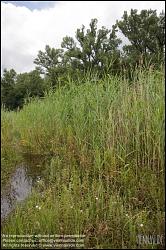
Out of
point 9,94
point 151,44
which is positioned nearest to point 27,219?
point 9,94

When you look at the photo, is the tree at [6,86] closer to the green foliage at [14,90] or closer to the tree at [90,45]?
the green foliage at [14,90]

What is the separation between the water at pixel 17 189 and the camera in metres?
3.18

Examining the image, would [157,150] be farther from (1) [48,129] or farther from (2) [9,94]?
(2) [9,94]

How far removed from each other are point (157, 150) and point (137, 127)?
0.36 meters

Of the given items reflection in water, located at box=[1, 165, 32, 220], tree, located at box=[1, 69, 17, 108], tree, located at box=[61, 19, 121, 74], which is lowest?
reflection in water, located at box=[1, 165, 32, 220]

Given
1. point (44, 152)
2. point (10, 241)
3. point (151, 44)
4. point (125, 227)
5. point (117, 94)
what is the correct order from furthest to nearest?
point (151, 44), point (44, 152), point (117, 94), point (125, 227), point (10, 241)

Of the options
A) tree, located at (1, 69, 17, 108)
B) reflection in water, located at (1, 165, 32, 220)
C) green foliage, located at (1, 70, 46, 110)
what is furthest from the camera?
green foliage, located at (1, 70, 46, 110)

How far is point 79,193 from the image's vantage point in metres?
3.19

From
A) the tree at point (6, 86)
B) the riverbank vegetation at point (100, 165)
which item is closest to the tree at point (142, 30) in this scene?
the tree at point (6, 86)

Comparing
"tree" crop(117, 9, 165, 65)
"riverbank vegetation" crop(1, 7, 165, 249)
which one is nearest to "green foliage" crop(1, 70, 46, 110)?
"riverbank vegetation" crop(1, 7, 165, 249)

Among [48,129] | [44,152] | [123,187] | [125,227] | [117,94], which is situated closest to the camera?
[125,227]

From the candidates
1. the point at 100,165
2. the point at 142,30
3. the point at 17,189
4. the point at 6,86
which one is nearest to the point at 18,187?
the point at 17,189

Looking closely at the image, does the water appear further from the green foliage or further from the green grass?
the green foliage

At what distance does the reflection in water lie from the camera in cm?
318
